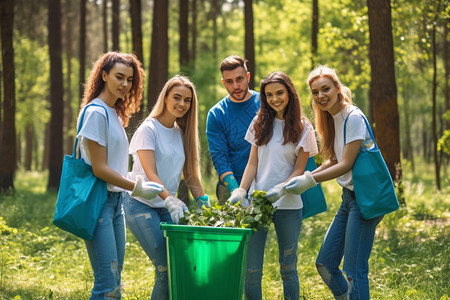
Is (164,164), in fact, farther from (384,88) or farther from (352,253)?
(384,88)

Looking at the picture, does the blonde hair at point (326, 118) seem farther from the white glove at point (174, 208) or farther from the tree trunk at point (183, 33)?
the tree trunk at point (183, 33)

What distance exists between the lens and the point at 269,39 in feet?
86.4

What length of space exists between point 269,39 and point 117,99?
75.9 feet

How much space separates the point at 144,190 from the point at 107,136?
1.44 ft

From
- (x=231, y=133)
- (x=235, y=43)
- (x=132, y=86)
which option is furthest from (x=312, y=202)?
(x=235, y=43)

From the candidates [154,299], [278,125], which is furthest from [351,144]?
[154,299]

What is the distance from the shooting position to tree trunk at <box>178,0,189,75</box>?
1505 centimetres

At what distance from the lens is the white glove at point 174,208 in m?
3.74

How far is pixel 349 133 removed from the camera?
3996mm

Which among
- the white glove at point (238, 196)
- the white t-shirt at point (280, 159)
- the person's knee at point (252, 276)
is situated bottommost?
the person's knee at point (252, 276)

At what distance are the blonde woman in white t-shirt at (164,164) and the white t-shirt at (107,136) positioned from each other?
0.29 meters

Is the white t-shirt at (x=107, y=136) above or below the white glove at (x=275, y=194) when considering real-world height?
above

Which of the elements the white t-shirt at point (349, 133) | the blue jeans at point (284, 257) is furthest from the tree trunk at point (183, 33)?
the blue jeans at point (284, 257)

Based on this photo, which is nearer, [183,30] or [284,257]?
[284,257]
